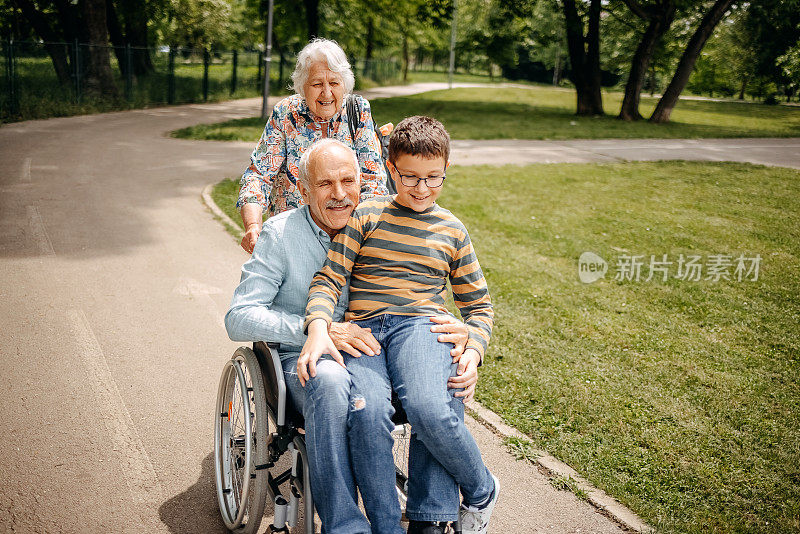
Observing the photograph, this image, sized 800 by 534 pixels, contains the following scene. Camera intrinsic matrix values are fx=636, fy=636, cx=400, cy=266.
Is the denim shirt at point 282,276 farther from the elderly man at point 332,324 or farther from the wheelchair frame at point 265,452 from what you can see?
the wheelchair frame at point 265,452

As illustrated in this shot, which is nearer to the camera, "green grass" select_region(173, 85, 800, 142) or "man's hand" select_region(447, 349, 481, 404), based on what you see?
"man's hand" select_region(447, 349, 481, 404)

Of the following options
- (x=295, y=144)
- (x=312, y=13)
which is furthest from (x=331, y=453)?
(x=312, y=13)

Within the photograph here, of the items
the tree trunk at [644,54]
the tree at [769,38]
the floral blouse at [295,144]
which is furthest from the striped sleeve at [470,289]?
the tree at [769,38]

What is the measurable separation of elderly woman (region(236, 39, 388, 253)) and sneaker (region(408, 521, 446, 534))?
1598 mm

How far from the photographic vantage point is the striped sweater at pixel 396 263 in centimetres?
258

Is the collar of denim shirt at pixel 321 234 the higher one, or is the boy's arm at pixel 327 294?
the collar of denim shirt at pixel 321 234

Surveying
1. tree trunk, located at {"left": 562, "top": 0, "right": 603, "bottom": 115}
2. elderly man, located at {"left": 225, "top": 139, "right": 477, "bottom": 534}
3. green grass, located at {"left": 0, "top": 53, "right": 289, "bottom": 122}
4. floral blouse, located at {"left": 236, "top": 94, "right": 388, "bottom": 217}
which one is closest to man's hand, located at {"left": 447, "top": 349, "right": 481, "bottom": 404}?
elderly man, located at {"left": 225, "top": 139, "right": 477, "bottom": 534}

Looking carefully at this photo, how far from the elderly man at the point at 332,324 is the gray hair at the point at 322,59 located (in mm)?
747

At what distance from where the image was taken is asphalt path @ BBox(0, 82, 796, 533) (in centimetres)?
299

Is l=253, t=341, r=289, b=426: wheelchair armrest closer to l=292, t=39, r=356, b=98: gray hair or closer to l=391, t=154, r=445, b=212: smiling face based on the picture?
l=391, t=154, r=445, b=212: smiling face

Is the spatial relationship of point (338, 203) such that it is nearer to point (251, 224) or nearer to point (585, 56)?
point (251, 224)

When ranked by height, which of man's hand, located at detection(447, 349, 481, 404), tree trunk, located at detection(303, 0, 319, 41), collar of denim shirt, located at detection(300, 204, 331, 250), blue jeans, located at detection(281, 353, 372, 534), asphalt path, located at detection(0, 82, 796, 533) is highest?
tree trunk, located at detection(303, 0, 319, 41)

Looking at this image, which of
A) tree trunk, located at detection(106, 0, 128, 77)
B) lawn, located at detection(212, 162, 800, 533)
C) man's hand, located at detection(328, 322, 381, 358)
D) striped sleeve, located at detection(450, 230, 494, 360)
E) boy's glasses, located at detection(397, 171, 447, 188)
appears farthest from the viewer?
tree trunk, located at detection(106, 0, 128, 77)

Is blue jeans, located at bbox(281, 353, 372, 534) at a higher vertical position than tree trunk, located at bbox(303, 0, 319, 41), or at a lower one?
lower
